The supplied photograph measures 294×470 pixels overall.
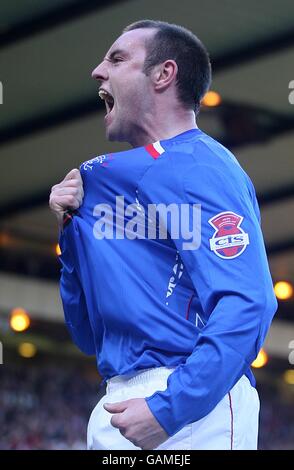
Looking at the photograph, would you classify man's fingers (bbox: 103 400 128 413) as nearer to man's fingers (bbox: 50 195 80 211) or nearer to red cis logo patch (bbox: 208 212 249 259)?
red cis logo patch (bbox: 208 212 249 259)

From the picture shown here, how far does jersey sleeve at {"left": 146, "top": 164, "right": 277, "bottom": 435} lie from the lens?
6.18 ft

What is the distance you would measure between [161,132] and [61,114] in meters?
7.58

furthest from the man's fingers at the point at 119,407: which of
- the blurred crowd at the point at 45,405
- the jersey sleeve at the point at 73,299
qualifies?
the blurred crowd at the point at 45,405

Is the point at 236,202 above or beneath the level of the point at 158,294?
above

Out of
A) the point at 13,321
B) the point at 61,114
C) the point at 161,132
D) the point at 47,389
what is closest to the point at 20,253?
the point at 13,321

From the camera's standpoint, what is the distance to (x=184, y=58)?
2324 mm

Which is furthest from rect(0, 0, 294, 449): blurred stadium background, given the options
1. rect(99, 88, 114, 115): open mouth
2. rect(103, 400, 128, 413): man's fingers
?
rect(103, 400, 128, 413): man's fingers

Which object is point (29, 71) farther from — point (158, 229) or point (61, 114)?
point (158, 229)

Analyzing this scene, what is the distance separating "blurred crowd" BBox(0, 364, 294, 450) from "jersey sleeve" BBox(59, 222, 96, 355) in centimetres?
1013

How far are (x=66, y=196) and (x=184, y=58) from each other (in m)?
0.42

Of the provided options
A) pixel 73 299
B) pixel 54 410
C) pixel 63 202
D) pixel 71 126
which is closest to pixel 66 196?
pixel 63 202

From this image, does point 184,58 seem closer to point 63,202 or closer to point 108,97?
point 108,97

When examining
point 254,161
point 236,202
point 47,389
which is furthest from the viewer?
point 47,389

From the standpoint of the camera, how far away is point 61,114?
32.0 ft
